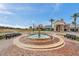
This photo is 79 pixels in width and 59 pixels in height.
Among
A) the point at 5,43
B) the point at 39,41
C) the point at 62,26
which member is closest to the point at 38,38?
the point at 39,41

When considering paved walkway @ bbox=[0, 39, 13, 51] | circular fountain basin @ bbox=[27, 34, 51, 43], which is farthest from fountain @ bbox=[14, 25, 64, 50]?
paved walkway @ bbox=[0, 39, 13, 51]

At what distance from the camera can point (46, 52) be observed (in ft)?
8.64

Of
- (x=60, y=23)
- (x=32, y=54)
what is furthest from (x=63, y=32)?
(x=32, y=54)

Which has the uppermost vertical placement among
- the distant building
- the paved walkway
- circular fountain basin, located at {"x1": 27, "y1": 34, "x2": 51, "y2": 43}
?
the distant building

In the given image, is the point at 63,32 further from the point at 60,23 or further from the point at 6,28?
the point at 6,28

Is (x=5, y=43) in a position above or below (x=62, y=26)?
below

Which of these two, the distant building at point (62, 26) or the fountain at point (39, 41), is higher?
the distant building at point (62, 26)

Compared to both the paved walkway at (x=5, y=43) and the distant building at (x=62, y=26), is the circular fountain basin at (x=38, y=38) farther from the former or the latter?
the paved walkway at (x=5, y=43)

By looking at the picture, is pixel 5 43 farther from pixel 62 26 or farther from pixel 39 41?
pixel 62 26

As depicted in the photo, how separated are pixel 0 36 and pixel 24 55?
0.53 m

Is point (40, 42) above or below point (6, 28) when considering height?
below

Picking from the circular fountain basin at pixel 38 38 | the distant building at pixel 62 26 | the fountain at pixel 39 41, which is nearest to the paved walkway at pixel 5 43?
the fountain at pixel 39 41

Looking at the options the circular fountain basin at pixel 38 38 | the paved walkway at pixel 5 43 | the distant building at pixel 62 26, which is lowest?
the paved walkway at pixel 5 43

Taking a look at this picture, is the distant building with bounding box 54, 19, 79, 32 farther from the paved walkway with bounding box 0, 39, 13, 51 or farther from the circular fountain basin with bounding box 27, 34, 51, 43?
the paved walkway with bounding box 0, 39, 13, 51
